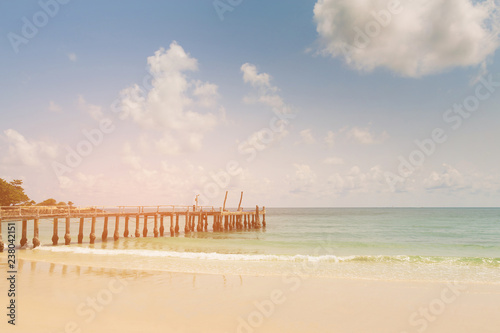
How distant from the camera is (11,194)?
54.7m

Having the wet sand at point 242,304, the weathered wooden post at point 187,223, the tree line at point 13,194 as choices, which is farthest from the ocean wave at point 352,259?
the tree line at point 13,194

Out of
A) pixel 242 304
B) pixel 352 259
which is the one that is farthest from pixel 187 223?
pixel 242 304

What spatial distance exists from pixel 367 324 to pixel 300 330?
1.98 m

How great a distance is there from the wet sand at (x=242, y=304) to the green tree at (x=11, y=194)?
4825 cm

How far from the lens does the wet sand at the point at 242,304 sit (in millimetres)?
9039

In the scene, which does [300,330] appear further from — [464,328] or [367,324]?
[464,328]

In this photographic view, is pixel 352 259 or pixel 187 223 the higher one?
pixel 352 259

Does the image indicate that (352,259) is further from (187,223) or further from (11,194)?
(11,194)

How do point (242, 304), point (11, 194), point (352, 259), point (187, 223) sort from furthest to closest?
1. point (11, 194)
2. point (187, 223)
3. point (352, 259)
4. point (242, 304)

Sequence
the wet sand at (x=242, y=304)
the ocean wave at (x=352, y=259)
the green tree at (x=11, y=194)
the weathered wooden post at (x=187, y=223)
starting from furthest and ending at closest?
1. the green tree at (x=11, y=194)
2. the weathered wooden post at (x=187, y=223)
3. the ocean wave at (x=352, y=259)
4. the wet sand at (x=242, y=304)

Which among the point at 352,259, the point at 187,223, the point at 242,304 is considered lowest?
the point at 187,223

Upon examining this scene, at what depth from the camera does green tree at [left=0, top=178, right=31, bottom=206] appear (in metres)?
54.1

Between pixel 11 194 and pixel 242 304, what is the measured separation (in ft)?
191

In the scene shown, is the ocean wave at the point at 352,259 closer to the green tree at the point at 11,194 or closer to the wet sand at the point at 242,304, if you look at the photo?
the wet sand at the point at 242,304
